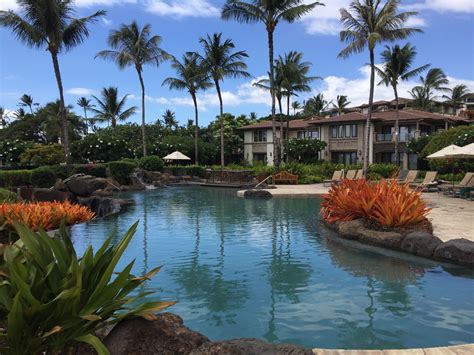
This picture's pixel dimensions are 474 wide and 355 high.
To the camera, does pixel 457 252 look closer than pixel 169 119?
Yes

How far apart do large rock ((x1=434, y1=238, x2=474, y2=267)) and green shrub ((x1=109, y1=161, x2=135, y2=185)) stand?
24.6 m

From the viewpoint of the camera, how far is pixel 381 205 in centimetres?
962

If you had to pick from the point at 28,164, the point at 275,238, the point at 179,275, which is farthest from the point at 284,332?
the point at 28,164

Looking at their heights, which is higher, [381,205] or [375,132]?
[375,132]

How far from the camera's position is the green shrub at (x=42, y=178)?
895 inches

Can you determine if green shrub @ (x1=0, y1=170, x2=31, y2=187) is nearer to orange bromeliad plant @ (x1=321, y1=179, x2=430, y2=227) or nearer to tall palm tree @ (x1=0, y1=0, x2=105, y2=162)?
tall palm tree @ (x1=0, y1=0, x2=105, y2=162)

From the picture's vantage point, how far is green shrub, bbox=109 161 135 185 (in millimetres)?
29234

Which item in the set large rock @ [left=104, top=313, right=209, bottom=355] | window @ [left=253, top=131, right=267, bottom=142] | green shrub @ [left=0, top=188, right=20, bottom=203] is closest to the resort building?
window @ [left=253, top=131, right=267, bottom=142]

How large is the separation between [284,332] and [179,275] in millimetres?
2828

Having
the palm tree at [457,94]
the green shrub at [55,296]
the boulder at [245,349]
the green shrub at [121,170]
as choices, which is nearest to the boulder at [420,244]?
the boulder at [245,349]

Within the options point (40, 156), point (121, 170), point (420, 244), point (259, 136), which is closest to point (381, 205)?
point (420, 244)

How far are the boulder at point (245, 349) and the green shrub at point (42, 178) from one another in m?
22.3

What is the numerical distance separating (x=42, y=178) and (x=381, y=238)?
64.0 feet

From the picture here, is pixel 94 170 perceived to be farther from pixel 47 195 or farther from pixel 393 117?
pixel 393 117
